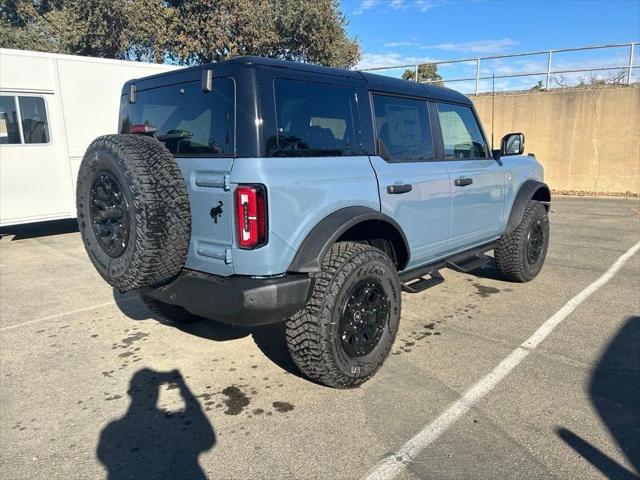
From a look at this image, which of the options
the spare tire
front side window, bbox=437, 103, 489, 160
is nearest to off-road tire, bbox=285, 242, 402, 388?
the spare tire

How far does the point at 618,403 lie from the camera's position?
295 centimetres

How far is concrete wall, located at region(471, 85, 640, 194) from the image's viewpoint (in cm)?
1342

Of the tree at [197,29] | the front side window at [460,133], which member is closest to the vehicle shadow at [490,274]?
the front side window at [460,133]

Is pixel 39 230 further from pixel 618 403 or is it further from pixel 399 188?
pixel 618 403

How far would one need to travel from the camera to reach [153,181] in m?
2.73

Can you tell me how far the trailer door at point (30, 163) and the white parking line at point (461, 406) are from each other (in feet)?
25.3

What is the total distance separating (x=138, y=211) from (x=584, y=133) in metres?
14.7

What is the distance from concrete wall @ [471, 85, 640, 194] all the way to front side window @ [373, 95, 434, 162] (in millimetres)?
12204

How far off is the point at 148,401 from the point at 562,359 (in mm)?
2937

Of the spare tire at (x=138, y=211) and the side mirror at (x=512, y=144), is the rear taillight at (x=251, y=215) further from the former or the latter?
the side mirror at (x=512, y=144)

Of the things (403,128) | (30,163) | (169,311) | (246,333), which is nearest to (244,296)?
(246,333)

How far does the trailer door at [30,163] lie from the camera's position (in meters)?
7.70

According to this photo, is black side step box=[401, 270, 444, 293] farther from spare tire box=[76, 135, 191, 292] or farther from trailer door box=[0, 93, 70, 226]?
trailer door box=[0, 93, 70, 226]

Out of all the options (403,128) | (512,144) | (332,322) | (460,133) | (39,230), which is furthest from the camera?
(39,230)
